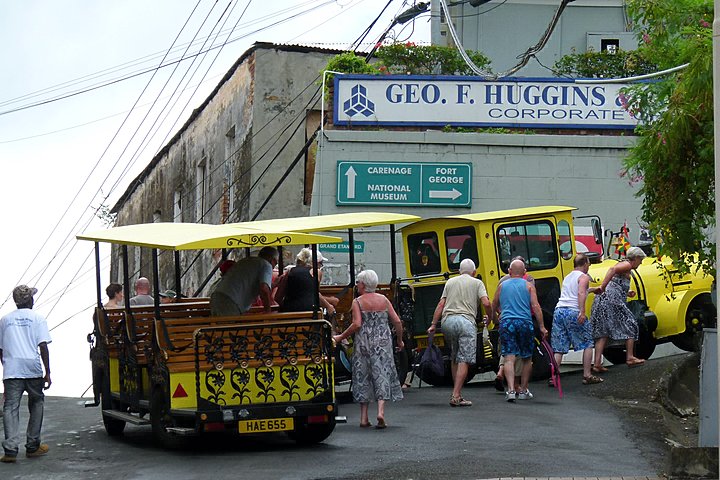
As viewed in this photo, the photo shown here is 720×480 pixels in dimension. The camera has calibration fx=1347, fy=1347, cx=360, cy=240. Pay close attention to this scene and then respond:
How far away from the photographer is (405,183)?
23.5 m

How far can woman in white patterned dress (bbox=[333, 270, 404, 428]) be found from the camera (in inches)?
544

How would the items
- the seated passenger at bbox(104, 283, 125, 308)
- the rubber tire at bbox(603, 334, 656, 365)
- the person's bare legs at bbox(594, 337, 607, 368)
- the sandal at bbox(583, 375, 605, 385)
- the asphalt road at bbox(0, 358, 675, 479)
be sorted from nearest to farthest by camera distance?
the asphalt road at bbox(0, 358, 675, 479)
the seated passenger at bbox(104, 283, 125, 308)
the sandal at bbox(583, 375, 605, 385)
the person's bare legs at bbox(594, 337, 607, 368)
the rubber tire at bbox(603, 334, 656, 365)

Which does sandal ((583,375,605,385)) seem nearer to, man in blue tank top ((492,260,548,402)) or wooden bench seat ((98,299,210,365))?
man in blue tank top ((492,260,548,402))

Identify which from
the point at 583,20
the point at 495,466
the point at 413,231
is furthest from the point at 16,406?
the point at 583,20

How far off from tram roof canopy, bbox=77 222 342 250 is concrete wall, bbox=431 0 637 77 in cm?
1589

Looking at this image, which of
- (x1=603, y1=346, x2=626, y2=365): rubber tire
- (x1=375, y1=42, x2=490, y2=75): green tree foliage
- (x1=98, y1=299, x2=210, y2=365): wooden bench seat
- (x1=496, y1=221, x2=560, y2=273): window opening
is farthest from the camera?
(x1=375, y1=42, x2=490, y2=75): green tree foliage

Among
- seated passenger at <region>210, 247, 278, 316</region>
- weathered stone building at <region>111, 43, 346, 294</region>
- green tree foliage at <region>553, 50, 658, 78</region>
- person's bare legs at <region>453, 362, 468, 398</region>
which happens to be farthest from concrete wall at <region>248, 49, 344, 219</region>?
seated passenger at <region>210, 247, 278, 316</region>

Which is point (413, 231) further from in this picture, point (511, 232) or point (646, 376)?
point (646, 376)

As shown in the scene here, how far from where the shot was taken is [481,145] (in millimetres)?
23625

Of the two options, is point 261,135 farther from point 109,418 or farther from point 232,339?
point 232,339

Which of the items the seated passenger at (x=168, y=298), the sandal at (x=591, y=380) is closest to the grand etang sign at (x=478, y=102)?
the sandal at (x=591, y=380)

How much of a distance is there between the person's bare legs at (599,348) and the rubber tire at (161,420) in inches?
280

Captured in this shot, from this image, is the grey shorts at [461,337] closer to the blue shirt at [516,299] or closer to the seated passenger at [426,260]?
the blue shirt at [516,299]

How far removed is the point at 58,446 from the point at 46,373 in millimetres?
864
